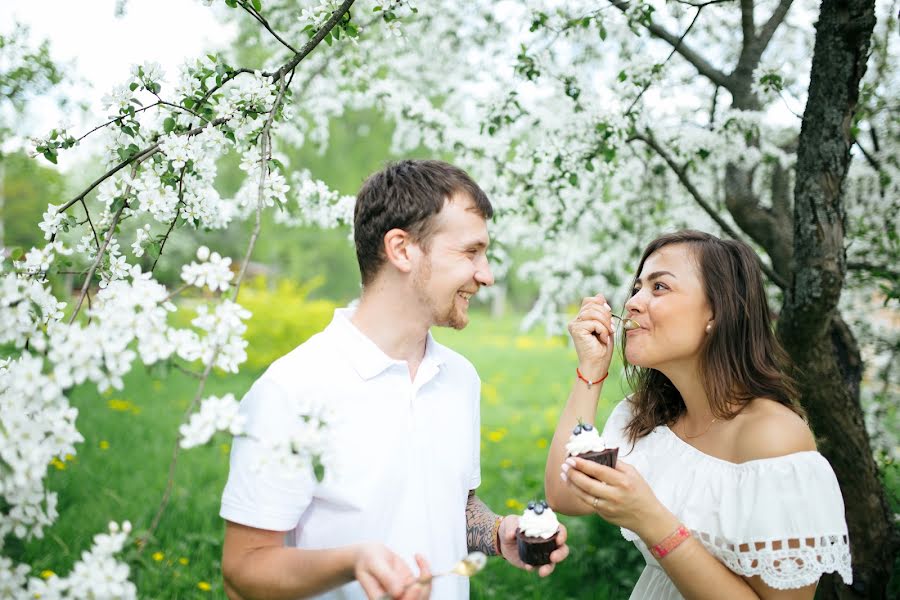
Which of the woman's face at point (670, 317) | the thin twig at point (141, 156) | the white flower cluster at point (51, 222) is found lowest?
the woman's face at point (670, 317)

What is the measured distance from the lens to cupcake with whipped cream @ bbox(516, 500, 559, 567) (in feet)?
6.34

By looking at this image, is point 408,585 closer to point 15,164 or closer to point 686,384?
point 686,384

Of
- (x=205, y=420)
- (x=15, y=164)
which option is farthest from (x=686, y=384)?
(x=15, y=164)

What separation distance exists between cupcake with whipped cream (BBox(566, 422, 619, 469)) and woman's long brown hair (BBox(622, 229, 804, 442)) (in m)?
0.41

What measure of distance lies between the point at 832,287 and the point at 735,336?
0.69 m

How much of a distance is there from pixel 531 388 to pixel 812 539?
778cm

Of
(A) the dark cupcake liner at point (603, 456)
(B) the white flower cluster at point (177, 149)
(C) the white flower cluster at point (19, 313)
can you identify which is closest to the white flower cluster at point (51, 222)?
(B) the white flower cluster at point (177, 149)

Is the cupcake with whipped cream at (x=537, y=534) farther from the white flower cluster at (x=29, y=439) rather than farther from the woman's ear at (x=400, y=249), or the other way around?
the white flower cluster at (x=29, y=439)

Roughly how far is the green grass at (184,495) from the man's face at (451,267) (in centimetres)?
75

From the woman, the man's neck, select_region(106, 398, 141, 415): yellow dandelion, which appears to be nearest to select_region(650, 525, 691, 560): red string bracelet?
the woman

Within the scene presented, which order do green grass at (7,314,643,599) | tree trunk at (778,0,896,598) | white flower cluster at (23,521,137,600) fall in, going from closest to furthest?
1. white flower cluster at (23,521,137,600)
2. tree trunk at (778,0,896,598)
3. green grass at (7,314,643,599)

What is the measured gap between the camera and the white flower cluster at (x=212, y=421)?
122 centimetres

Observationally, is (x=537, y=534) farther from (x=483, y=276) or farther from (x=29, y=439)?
(x=29, y=439)

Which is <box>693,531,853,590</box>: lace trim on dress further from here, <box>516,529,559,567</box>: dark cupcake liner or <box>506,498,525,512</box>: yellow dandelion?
<box>506,498,525,512</box>: yellow dandelion
